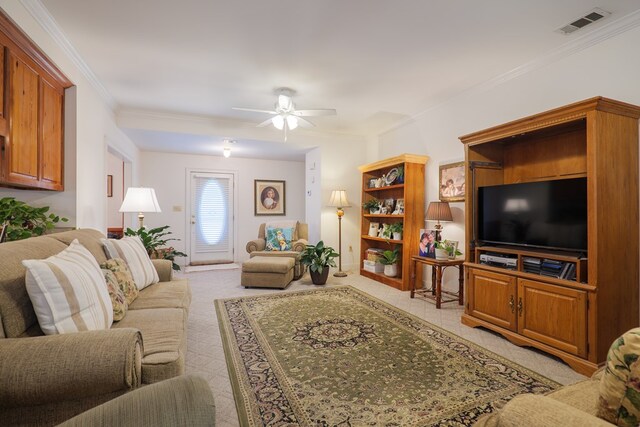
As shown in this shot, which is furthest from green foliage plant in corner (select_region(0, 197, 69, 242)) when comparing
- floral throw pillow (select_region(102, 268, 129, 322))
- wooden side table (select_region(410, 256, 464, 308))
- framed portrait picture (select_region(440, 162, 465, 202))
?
framed portrait picture (select_region(440, 162, 465, 202))

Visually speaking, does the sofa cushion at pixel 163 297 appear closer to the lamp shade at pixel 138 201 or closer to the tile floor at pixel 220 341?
the tile floor at pixel 220 341

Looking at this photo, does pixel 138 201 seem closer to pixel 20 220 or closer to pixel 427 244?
pixel 20 220

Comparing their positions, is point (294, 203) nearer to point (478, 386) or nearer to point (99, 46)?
point (99, 46)

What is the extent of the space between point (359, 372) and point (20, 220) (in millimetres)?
2665

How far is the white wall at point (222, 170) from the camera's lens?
618 centimetres

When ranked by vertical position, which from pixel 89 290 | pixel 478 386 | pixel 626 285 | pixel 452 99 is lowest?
pixel 478 386

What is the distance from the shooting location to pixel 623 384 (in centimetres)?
74

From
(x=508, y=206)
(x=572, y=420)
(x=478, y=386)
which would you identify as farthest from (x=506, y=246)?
(x=572, y=420)

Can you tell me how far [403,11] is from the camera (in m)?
2.28

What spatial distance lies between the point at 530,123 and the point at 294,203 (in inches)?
207

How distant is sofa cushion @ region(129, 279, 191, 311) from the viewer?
2.15 m

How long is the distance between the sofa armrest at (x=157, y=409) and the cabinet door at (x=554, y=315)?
2476 mm

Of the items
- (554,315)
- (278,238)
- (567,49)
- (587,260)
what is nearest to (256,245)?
(278,238)

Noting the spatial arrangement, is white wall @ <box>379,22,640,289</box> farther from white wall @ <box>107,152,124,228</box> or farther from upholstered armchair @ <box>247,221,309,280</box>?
white wall @ <box>107,152,124,228</box>
